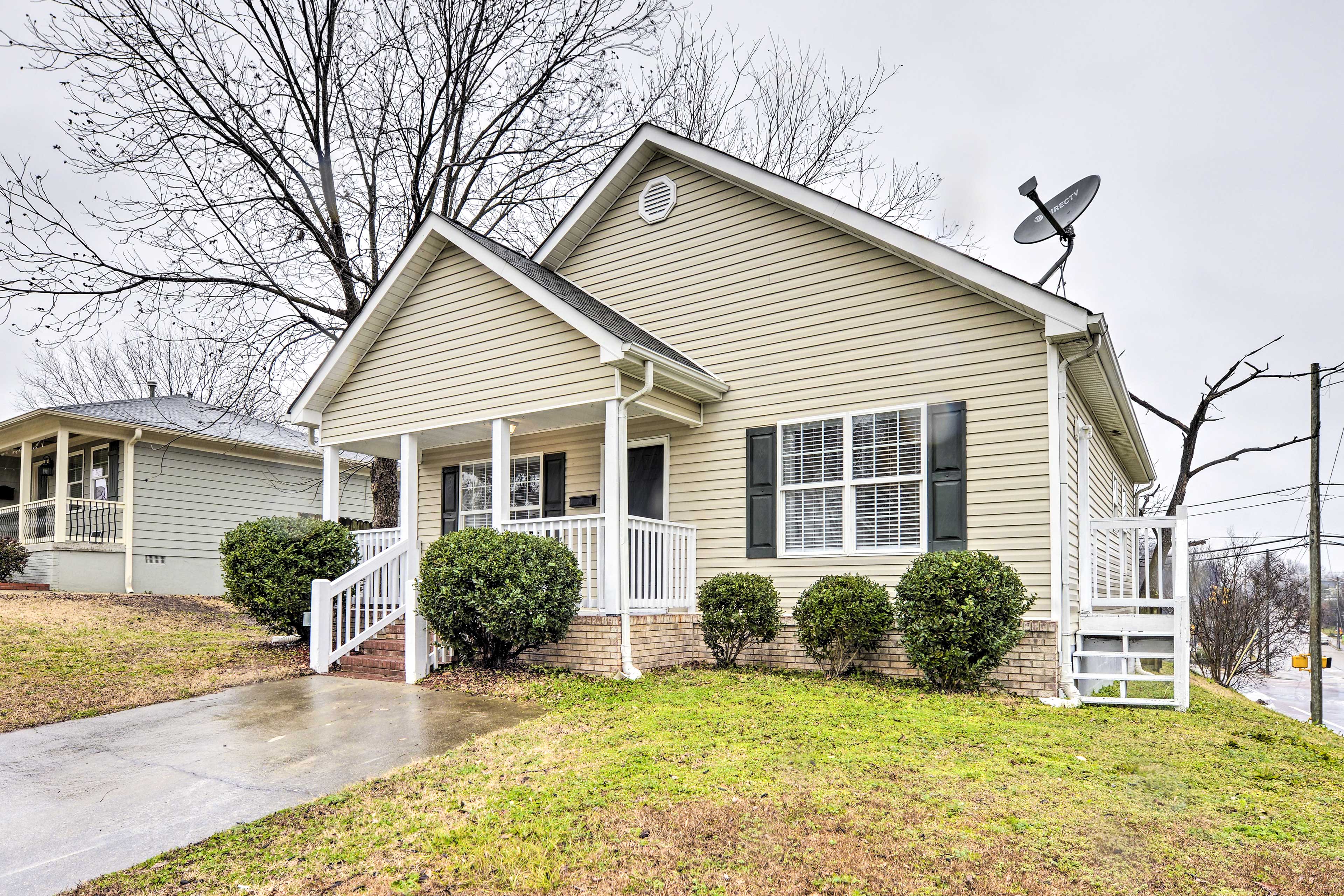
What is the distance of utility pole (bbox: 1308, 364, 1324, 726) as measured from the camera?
17578 millimetres

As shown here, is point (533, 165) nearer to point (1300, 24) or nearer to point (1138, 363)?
point (1300, 24)

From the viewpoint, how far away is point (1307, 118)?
19078mm

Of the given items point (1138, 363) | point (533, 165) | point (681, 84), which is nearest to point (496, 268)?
point (533, 165)

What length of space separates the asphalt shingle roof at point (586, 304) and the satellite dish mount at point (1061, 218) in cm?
426

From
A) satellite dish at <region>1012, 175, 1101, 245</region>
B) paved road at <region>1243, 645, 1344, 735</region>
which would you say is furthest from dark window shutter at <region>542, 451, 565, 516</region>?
paved road at <region>1243, 645, 1344, 735</region>

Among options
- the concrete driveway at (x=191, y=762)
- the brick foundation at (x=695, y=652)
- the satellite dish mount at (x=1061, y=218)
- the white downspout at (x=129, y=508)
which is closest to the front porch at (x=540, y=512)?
the brick foundation at (x=695, y=652)

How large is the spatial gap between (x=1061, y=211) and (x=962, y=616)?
5.18 metres

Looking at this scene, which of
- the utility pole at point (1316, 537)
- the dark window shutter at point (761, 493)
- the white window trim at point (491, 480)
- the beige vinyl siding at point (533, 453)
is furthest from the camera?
the utility pole at point (1316, 537)

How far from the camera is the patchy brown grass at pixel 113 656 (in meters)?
7.97

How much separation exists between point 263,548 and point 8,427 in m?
12.2

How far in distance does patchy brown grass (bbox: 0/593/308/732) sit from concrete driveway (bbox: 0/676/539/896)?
1.70ft

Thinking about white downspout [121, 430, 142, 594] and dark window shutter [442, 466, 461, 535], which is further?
white downspout [121, 430, 142, 594]

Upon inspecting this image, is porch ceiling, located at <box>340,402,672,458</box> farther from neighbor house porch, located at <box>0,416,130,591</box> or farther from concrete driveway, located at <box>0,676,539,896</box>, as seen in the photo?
neighbor house porch, located at <box>0,416,130,591</box>

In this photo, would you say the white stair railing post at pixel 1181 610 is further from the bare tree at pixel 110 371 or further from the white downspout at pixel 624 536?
the bare tree at pixel 110 371
